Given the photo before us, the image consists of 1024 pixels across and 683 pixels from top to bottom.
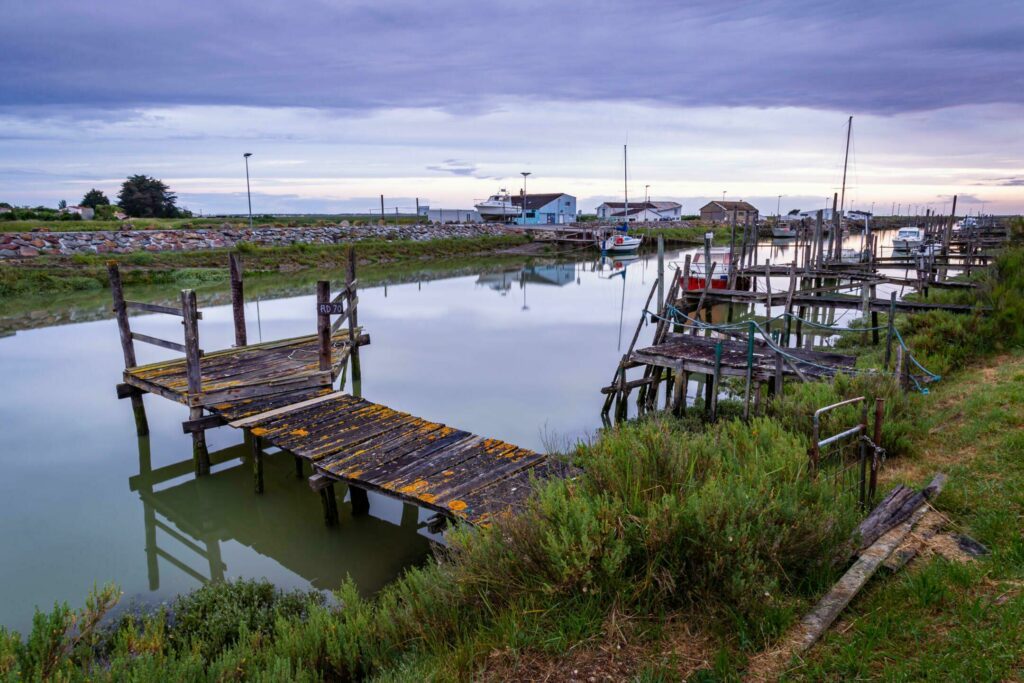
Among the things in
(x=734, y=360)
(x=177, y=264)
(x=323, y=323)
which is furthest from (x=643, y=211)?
(x=323, y=323)

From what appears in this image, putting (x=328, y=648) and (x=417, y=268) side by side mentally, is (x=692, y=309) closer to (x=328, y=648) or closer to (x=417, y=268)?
(x=328, y=648)

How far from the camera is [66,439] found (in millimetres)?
11258

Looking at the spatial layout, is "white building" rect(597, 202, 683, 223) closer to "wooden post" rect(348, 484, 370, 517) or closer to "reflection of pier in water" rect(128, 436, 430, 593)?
"reflection of pier in water" rect(128, 436, 430, 593)

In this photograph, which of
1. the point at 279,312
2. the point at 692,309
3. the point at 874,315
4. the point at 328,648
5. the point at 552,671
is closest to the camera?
the point at 552,671

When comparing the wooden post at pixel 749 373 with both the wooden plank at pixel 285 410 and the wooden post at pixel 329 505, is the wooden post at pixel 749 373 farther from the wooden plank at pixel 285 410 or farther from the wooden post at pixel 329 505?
the wooden plank at pixel 285 410

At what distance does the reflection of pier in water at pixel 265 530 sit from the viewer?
759 centimetres

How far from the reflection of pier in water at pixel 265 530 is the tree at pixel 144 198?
6427 cm

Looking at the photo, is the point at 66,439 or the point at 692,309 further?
the point at 692,309

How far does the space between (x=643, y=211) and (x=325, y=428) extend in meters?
89.6

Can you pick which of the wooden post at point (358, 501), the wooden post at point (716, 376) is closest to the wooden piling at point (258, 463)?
the wooden post at point (358, 501)

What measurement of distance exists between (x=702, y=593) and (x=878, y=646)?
2.96ft

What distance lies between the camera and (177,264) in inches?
1345

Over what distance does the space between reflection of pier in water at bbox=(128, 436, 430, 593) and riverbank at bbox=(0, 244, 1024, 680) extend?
2583 millimetres

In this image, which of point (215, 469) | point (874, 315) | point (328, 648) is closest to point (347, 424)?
point (215, 469)
